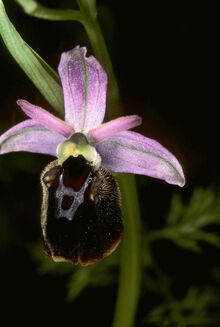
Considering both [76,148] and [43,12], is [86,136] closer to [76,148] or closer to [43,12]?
[76,148]

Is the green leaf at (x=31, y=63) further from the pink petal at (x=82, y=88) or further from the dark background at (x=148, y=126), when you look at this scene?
the dark background at (x=148, y=126)

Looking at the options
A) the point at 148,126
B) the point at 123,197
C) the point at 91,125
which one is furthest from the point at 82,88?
the point at 148,126

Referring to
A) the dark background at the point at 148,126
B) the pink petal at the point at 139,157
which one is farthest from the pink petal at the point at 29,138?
the dark background at the point at 148,126

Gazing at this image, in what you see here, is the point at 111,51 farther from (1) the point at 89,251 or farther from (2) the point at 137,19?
(1) the point at 89,251

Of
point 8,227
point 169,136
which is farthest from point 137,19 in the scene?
point 8,227

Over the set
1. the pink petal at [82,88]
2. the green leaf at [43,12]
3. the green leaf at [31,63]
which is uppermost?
the green leaf at [43,12]

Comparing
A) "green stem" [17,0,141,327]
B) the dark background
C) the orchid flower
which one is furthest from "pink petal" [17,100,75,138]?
the dark background

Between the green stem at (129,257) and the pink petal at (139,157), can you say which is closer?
the pink petal at (139,157)
